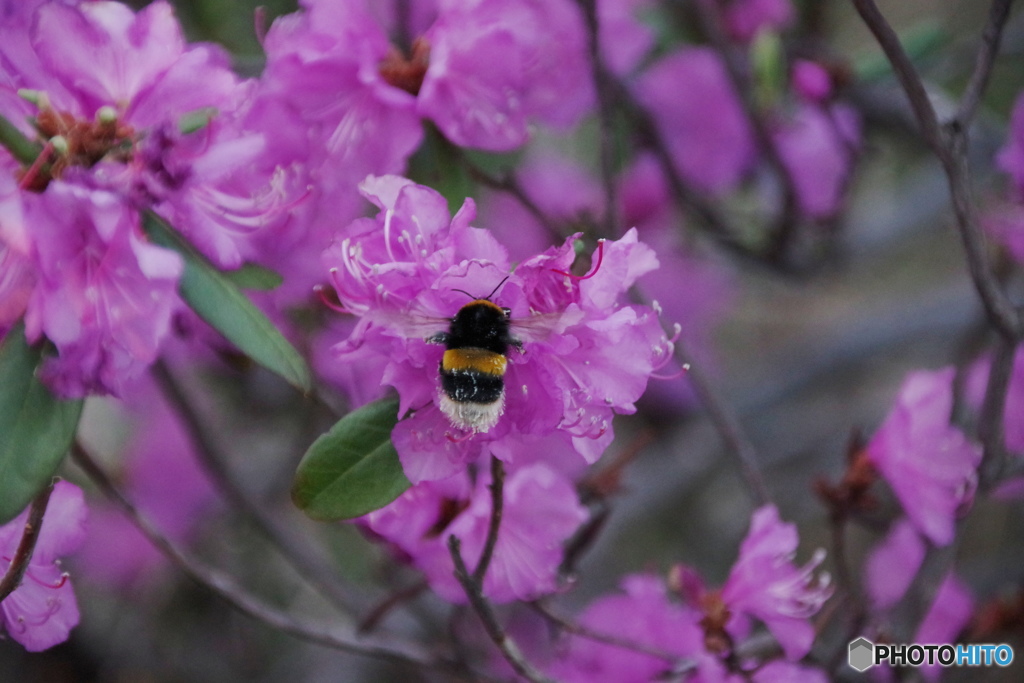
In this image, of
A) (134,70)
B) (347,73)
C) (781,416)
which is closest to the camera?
(134,70)

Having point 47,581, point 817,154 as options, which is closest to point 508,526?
point 47,581

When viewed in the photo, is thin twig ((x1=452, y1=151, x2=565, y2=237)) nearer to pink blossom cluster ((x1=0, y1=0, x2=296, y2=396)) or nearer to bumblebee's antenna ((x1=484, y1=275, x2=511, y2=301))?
pink blossom cluster ((x1=0, y1=0, x2=296, y2=396))

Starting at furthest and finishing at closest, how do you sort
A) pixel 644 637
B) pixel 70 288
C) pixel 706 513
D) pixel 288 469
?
pixel 706 513 → pixel 288 469 → pixel 644 637 → pixel 70 288

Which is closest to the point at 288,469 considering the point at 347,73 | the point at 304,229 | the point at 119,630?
the point at 119,630

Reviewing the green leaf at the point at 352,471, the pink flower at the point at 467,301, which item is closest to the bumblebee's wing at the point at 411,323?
the pink flower at the point at 467,301

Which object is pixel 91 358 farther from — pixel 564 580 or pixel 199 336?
pixel 564 580

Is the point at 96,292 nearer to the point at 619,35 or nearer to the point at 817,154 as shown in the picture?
the point at 619,35

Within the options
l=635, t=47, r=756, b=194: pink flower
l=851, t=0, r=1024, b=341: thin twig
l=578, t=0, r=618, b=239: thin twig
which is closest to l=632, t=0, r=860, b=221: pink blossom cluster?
l=635, t=47, r=756, b=194: pink flower
